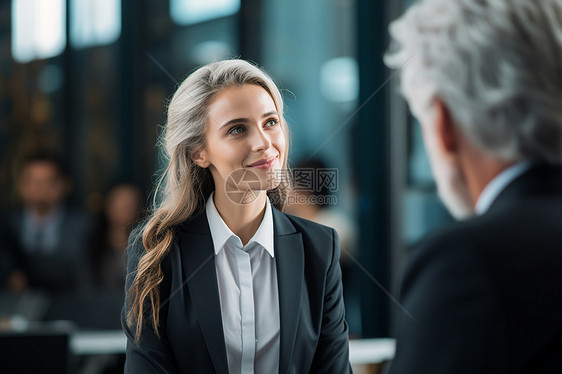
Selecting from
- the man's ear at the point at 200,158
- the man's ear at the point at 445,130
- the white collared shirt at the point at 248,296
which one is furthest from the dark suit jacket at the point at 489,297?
the man's ear at the point at 200,158

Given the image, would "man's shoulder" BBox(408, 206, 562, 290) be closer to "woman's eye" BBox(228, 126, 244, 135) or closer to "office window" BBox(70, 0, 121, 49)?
"woman's eye" BBox(228, 126, 244, 135)

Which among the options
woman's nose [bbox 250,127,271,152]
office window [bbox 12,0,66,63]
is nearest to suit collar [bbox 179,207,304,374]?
woman's nose [bbox 250,127,271,152]

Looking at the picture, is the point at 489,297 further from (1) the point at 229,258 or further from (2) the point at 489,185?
(1) the point at 229,258

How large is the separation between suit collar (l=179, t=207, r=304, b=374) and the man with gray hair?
174 millimetres

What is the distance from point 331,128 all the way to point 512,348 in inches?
90.2

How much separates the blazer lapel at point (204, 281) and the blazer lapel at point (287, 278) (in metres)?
0.08

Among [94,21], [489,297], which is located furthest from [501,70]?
[94,21]

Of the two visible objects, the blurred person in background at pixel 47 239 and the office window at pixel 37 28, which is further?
the office window at pixel 37 28

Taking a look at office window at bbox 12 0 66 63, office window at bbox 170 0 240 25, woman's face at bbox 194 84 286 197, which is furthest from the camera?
office window at bbox 12 0 66 63

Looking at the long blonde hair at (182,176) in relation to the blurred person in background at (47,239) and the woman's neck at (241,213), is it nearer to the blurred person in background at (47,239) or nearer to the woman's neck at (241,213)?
the woman's neck at (241,213)

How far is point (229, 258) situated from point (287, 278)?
86mm

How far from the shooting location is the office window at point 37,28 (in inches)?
168

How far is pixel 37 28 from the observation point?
14.2 feet

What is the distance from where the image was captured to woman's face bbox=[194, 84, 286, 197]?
851mm
